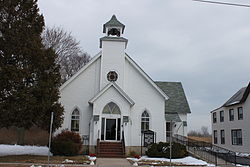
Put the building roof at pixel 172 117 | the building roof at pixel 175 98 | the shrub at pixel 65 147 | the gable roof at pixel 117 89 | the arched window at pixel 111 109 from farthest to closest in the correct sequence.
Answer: the building roof at pixel 175 98 → the building roof at pixel 172 117 → the arched window at pixel 111 109 → the gable roof at pixel 117 89 → the shrub at pixel 65 147

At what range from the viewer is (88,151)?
2452cm

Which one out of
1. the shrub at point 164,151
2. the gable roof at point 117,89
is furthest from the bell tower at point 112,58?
the shrub at point 164,151

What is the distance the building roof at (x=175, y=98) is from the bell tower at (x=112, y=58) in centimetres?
851

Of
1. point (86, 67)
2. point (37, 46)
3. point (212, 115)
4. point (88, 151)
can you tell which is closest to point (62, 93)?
point (86, 67)

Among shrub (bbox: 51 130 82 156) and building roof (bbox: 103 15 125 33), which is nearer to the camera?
shrub (bbox: 51 130 82 156)

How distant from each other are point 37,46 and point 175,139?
18.3m

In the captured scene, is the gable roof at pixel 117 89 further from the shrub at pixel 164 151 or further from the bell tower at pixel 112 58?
the shrub at pixel 164 151

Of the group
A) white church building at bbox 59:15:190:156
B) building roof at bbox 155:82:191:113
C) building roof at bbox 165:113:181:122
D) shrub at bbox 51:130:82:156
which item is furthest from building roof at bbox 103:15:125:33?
shrub at bbox 51:130:82:156

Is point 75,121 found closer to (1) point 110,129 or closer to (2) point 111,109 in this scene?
(1) point 110,129

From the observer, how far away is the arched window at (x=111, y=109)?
82.3ft

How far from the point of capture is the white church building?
979 inches

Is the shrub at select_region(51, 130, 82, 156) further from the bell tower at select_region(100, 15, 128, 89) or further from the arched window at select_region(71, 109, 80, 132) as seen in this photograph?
the bell tower at select_region(100, 15, 128, 89)

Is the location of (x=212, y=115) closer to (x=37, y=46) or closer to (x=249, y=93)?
(x=249, y=93)

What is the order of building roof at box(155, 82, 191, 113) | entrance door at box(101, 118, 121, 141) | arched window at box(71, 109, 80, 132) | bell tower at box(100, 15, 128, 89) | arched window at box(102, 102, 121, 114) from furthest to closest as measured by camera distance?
building roof at box(155, 82, 191, 113)
bell tower at box(100, 15, 128, 89)
arched window at box(71, 109, 80, 132)
arched window at box(102, 102, 121, 114)
entrance door at box(101, 118, 121, 141)
